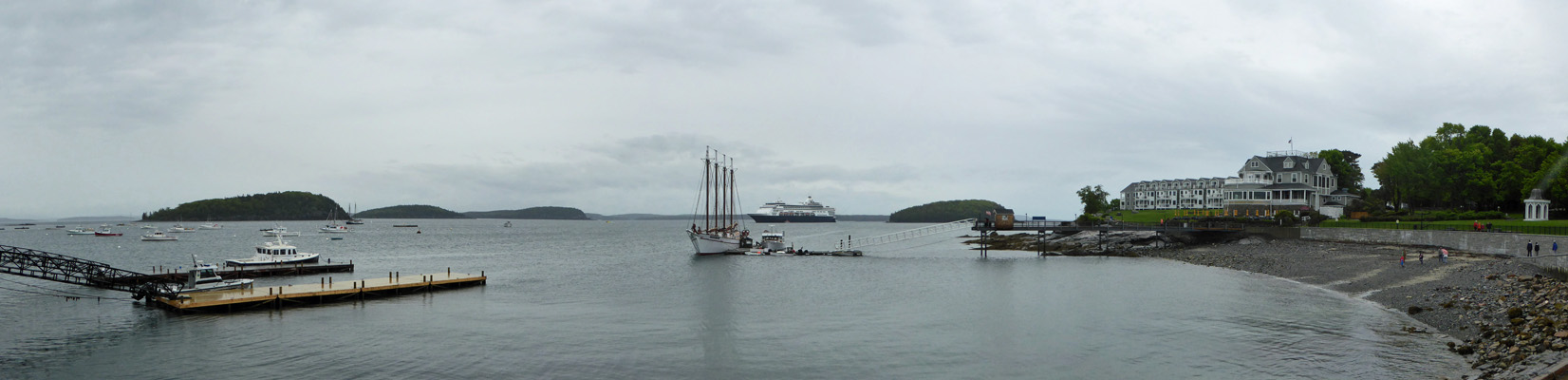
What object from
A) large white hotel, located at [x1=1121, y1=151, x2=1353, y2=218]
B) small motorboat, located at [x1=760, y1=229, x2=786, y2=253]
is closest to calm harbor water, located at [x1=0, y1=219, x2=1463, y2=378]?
small motorboat, located at [x1=760, y1=229, x2=786, y2=253]

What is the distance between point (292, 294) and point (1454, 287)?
5234cm

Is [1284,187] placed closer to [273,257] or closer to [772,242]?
[772,242]

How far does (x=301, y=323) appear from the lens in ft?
115

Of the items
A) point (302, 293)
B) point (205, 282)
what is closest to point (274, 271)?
A: point (205, 282)

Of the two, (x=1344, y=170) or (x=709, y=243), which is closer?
(x=709, y=243)

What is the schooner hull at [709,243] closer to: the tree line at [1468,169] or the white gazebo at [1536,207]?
the white gazebo at [1536,207]

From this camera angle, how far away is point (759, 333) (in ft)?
110

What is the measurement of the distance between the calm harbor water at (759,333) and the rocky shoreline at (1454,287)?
131cm

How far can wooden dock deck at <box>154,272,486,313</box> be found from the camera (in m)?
37.3

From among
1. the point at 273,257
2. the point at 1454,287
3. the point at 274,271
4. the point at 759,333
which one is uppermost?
the point at 1454,287

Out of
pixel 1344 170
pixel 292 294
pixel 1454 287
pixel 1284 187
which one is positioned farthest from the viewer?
pixel 1344 170

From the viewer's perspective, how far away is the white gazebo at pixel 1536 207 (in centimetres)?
6378

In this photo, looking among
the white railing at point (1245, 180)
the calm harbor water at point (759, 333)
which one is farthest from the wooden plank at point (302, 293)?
the white railing at point (1245, 180)

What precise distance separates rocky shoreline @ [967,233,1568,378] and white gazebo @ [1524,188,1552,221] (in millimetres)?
14394
